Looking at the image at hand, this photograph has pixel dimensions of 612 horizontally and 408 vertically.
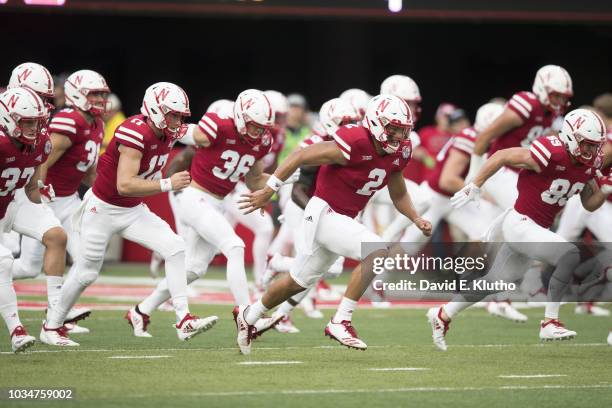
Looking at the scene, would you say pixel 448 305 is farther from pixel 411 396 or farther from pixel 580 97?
pixel 580 97

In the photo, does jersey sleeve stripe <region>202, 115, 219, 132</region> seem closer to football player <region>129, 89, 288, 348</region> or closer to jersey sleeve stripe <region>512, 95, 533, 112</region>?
football player <region>129, 89, 288, 348</region>

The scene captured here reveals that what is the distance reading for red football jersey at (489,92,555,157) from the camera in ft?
35.2

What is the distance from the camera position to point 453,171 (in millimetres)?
11164

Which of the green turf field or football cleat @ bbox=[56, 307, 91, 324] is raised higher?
football cleat @ bbox=[56, 307, 91, 324]

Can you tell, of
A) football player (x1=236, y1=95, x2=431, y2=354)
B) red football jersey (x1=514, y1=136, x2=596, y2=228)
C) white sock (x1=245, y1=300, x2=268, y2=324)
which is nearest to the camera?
football player (x1=236, y1=95, x2=431, y2=354)

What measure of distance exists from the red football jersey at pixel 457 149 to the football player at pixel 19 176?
13.5ft

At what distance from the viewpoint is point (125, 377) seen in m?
6.94

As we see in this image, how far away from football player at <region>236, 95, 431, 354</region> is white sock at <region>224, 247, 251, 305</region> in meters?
0.36

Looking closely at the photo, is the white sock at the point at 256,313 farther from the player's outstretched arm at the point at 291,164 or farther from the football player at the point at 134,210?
the player's outstretched arm at the point at 291,164

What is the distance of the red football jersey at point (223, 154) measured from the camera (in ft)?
30.4

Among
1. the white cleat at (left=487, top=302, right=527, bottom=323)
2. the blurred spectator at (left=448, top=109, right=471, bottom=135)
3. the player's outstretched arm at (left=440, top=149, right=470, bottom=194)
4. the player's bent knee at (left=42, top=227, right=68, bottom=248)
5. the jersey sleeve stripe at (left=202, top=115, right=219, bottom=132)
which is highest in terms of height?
the blurred spectator at (left=448, top=109, right=471, bottom=135)

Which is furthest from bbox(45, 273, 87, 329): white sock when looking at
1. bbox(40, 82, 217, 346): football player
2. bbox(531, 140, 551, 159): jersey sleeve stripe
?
bbox(531, 140, 551, 159): jersey sleeve stripe

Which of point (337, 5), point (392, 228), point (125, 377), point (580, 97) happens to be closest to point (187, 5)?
point (337, 5)

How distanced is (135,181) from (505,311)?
4.11m
